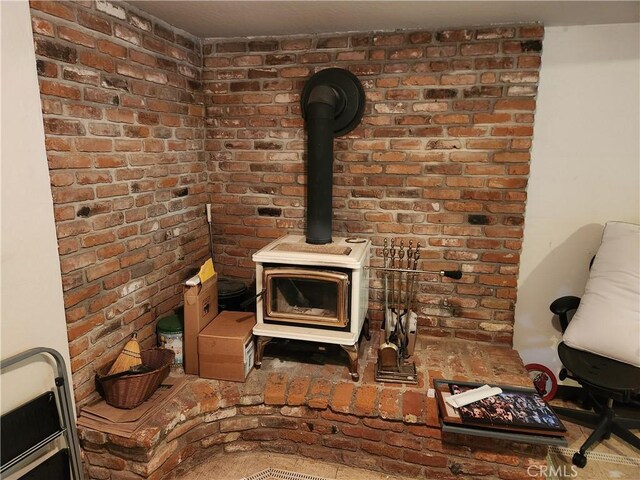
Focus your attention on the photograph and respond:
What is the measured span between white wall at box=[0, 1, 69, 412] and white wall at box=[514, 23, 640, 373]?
→ 2556 millimetres

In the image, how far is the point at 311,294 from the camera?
239 centimetres

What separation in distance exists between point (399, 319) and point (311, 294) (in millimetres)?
565

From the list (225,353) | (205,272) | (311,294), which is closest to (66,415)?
(225,353)

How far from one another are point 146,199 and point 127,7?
97 cm

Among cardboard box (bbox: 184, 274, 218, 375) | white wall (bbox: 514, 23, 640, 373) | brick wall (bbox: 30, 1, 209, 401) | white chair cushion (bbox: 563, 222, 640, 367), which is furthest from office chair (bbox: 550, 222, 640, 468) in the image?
brick wall (bbox: 30, 1, 209, 401)

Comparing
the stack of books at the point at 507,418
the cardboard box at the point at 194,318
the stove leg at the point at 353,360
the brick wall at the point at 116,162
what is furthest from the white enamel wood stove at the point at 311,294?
the brick wall at the point at 116,162

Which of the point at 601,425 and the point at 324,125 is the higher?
the point at 324,125

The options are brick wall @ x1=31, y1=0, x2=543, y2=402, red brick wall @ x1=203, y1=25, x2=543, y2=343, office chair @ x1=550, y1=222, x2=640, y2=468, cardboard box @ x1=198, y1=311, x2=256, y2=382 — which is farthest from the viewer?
red brick wall @ x1=203, y1=25, x2=543, y2=343

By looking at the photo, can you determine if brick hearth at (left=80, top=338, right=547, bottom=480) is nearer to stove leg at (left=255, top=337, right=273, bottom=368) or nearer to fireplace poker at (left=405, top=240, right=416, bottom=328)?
stove leg at (left=255, top=337, right=273, bottom=368)

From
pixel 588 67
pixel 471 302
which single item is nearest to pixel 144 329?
pixel 471 302

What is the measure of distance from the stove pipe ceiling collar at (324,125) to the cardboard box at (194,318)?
2.25 feet

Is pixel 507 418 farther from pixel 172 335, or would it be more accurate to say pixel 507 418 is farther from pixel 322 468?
pixel 172 335

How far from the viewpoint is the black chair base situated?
86.4 inches

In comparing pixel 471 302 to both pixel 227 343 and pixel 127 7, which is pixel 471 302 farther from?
pixel 127 7
